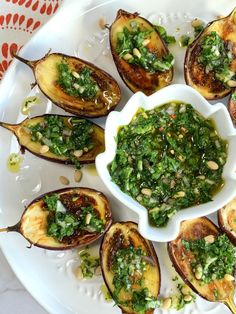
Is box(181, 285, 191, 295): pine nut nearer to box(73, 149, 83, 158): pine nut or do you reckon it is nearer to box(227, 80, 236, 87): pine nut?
box(73, 149, 83, 158): pine nut

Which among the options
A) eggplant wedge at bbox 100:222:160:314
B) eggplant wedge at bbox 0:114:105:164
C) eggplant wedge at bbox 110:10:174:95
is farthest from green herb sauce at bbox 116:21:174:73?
A: eggplant wedge at bbox 100:222:160:314

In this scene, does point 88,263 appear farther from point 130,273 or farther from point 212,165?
point 212,165

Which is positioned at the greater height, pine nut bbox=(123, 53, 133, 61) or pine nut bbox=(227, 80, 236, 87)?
pine nut bbox=(123, 53, 133, 61)

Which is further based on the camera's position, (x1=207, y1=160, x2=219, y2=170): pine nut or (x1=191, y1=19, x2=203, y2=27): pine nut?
(x1=191, y1=19, x2=203, y2=27): pine nut

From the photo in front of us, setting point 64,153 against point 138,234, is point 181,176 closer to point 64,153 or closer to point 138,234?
point 138,234

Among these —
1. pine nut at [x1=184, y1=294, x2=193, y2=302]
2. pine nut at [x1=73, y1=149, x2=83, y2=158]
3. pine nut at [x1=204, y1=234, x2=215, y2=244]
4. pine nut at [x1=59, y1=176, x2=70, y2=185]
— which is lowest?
pine nut at [x1=184, y1=294, x2=193, y2=302]
